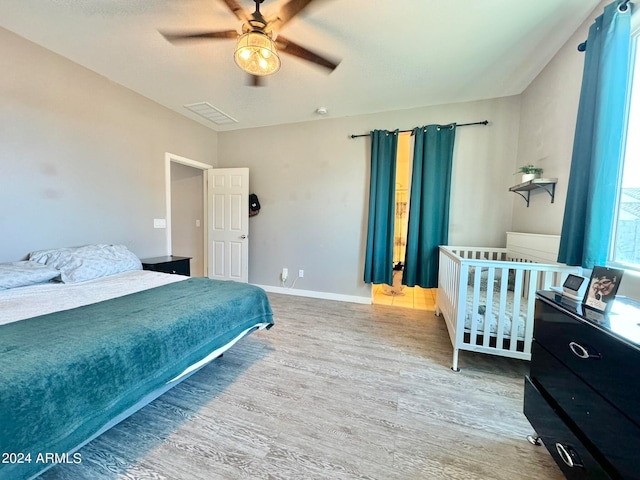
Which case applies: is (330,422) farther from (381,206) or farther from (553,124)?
(553,124)

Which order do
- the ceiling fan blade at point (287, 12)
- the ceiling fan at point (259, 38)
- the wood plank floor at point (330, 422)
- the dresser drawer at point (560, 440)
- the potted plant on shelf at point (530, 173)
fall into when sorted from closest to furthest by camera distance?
the dresser drawer at point (560, 440), the wood plank floor at point (330, 422), the ceiling fan blade at point (287, 12), the ceiling fan at point (259, 38), the potted plant on shelf at point (530, 173)

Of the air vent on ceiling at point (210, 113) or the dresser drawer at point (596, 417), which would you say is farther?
the air vent on ceiling at point (210, 113)

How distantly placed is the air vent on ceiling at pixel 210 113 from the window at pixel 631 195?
390cm

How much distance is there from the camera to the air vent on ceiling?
3359mm

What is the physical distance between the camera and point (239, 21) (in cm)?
193

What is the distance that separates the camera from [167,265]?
3.09 meters

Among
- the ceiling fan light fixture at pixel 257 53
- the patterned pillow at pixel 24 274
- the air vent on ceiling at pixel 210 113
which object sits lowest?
the patterned pillow at pixel 24 274

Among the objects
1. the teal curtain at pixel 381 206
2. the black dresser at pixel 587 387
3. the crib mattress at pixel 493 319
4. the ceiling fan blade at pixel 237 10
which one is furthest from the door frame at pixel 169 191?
the black dresser at pixel 587 387

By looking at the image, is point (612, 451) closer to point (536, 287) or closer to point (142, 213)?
point (536, 287)

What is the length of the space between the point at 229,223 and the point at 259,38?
292 cm

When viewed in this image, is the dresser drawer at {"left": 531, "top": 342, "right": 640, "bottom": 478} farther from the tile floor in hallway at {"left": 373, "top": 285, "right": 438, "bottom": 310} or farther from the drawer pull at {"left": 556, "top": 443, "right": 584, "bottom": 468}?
the tile floor in hallway at {"left": 373, "top": 285, "right": 438, "bottom": 310}

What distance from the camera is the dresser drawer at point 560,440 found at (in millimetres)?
886

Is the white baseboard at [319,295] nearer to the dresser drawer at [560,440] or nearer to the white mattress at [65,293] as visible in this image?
the white mattress at [65,293]

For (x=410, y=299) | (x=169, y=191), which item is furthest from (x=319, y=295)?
(x=169, y=191)
